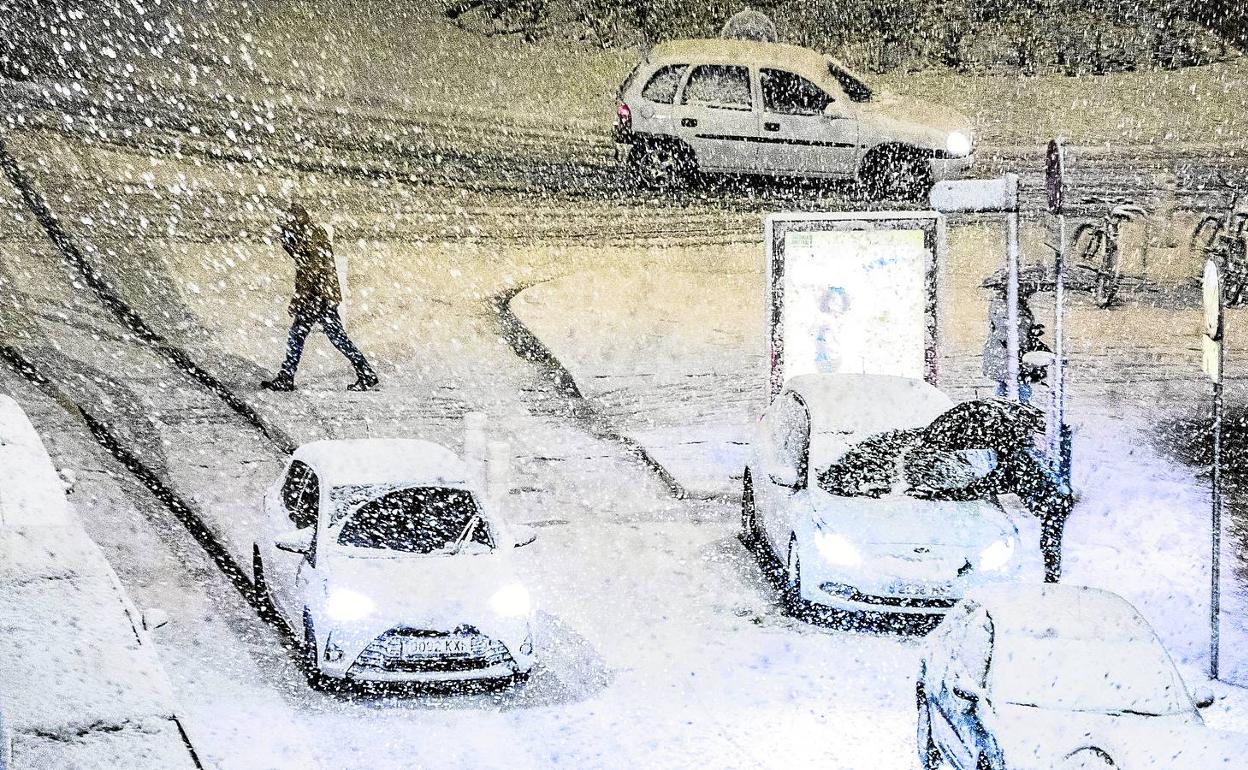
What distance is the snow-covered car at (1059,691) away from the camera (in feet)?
23.1

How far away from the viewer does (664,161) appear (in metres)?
18.3

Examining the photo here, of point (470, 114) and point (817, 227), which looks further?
point (470, 114)

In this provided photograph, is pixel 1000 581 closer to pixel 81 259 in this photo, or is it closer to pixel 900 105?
pixel 900 105

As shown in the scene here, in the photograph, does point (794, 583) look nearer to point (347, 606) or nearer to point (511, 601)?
point (511, 601)

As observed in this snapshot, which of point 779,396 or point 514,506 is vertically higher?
point 779,396

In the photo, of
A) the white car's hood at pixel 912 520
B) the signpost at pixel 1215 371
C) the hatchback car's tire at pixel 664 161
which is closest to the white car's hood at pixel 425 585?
the white car's hood at pixel 912 520

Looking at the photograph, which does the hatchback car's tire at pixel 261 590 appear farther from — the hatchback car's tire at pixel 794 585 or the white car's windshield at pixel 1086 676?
the white car's windshield at pixel 1086 676

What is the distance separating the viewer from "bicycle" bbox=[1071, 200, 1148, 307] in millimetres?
18250

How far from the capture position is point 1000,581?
10156 mm

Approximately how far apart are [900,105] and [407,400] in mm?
7251

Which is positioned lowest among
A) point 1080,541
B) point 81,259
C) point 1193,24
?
point 1080,541

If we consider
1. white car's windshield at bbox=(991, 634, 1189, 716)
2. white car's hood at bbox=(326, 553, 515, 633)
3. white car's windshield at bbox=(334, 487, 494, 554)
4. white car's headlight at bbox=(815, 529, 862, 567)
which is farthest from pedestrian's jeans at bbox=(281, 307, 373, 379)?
white car's windshield at bbox=(991, 634, 1189, 716)

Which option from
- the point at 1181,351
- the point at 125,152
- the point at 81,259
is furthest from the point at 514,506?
the point at 125,152

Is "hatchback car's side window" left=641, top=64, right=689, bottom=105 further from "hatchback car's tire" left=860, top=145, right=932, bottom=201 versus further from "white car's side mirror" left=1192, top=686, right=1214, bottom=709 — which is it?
"white car's side mirror" left=1192, top=686, right=1214, bottom=709
